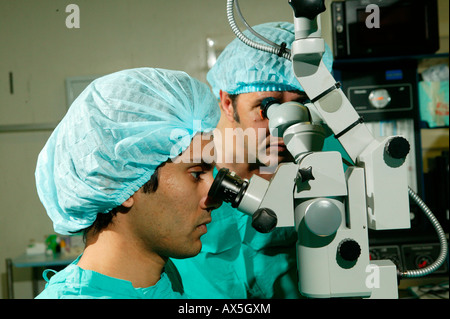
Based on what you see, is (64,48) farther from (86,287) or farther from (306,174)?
(306,174)

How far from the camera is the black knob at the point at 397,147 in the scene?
2.31 feet

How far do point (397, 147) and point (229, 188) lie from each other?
12.5 inches

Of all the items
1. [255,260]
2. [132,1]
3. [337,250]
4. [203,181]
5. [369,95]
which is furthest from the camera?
[369,95]

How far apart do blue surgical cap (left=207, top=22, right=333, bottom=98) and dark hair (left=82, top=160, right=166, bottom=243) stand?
441mm

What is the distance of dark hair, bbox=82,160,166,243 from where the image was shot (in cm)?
85

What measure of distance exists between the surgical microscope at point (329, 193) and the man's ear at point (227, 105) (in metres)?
0.44

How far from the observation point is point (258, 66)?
1.13m

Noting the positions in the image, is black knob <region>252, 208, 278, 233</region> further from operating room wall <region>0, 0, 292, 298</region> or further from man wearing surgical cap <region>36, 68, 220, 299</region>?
operating room wall <region>0, 0, 292, 298</region>

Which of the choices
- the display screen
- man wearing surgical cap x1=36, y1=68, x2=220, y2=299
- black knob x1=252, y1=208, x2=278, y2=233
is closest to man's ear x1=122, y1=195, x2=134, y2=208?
man wearing surgical cap x1=36, y1=68, x2=220, y2=299

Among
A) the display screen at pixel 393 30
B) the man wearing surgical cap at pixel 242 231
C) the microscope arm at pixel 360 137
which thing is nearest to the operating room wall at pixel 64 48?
the man wearing surgical cap at pixel 242 231

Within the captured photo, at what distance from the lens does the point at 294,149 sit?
2.63 feet
